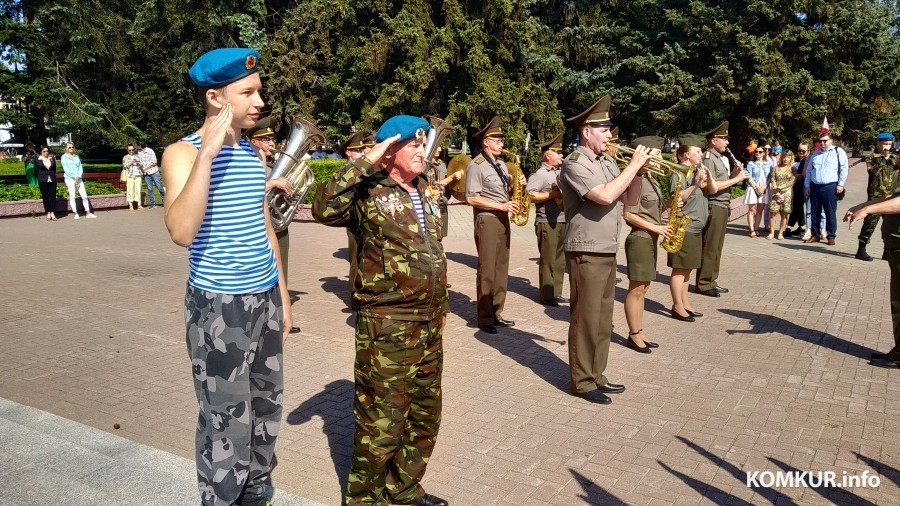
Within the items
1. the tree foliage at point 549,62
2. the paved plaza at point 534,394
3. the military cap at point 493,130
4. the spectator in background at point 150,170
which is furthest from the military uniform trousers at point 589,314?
the tree foliage at point 549,62

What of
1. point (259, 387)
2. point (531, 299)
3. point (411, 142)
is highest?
point (411, 142)

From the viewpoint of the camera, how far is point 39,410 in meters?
4.93

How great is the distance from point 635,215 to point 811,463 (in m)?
3.10

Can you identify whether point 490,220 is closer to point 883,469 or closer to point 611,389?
point 611,389

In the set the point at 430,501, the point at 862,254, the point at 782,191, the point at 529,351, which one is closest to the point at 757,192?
the point at 782,191

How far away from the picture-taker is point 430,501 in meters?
3.81

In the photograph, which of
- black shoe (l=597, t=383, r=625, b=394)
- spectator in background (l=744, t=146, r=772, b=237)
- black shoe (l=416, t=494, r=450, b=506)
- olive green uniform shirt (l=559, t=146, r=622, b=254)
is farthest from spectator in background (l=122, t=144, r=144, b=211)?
black shoe (l=416, t=494, r=450, b=506)

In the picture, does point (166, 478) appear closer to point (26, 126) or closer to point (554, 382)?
point (554, 382)

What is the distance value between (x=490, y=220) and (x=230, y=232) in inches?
194

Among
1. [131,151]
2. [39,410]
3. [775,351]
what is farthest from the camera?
[131,151]

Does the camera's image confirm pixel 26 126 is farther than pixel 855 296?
Yes

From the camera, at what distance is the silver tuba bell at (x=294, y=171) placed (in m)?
4.25

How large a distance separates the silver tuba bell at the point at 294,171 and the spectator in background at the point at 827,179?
11646 millimetres

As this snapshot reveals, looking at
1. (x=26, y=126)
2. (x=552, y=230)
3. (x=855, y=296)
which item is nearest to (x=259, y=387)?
(x=552, y=230)
